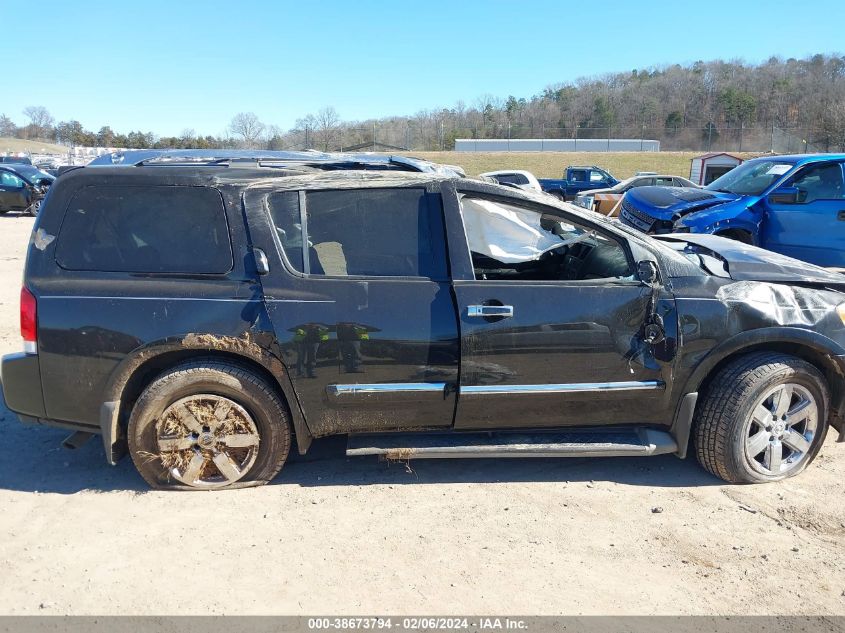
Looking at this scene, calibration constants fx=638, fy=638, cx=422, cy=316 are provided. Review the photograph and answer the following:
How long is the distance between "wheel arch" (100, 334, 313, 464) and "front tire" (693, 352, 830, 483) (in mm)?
2355

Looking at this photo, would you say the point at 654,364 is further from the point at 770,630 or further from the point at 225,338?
the point at 225,338

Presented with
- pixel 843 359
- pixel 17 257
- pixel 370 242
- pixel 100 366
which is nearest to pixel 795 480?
pixel 843 359

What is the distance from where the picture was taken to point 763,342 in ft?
12.1

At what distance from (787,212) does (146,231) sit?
7.69 metres

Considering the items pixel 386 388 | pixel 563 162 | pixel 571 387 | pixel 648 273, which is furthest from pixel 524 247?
pixel 563 162

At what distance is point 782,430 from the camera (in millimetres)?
3756

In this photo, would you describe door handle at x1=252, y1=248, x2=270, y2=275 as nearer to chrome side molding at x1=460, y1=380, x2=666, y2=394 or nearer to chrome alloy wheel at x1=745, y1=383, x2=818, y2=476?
chrome side molding at x1=460, y1=380, x2=666, y2=394

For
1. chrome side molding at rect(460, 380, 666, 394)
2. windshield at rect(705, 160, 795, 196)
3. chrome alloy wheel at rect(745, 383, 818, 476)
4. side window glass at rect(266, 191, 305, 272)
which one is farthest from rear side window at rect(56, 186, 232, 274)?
windshield at rect(705, 160, 795, 196)

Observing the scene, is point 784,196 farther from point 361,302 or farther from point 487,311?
point 361,302

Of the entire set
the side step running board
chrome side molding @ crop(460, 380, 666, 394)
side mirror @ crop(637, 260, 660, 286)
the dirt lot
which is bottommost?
the dirt lot

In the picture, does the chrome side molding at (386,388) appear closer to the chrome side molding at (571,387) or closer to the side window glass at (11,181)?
the chrome side molding at (571,387)

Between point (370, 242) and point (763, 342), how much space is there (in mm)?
2335

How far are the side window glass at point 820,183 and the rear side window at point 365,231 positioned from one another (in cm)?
658

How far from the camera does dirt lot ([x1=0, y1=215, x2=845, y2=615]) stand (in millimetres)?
2844
